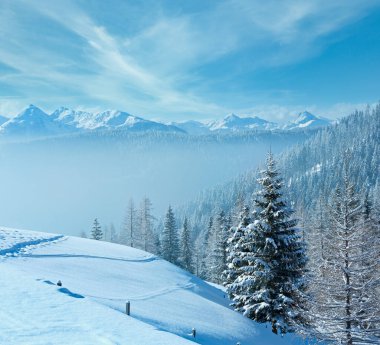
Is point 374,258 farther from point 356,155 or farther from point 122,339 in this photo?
point 356,155

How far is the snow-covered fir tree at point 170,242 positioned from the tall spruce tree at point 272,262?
3373 centimetres

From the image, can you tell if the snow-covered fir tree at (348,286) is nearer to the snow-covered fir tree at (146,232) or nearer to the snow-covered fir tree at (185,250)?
the snow-covered fir tree at (146,232)

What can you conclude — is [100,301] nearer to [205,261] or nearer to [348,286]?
[348,286]

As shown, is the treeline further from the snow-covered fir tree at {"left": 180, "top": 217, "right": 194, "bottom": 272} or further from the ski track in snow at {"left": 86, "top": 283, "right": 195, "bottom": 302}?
the snow-covered fir tree at {"left": 180, "top": 217, "right": 194, "bottom": 272}

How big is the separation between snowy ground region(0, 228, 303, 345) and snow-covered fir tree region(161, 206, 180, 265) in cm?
2805

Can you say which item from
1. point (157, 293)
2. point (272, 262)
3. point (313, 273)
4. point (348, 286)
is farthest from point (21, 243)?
point (348, 286)

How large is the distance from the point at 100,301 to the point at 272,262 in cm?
1074

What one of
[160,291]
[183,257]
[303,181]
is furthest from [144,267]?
[303,181]

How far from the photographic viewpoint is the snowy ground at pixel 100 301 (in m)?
7.50

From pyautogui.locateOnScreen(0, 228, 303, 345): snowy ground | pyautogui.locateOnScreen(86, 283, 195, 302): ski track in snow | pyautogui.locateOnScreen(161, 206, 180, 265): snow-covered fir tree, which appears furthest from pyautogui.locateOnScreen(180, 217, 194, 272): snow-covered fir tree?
pyautogui.locateOnScreen(86, 283, 195, 302): ski track in snow

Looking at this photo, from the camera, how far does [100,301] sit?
12148mm

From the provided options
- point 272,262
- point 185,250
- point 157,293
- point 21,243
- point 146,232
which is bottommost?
point 185,250

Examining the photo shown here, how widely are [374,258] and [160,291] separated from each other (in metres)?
10.2

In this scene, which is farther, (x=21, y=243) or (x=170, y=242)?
(x=170, y=242)
